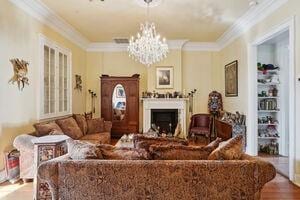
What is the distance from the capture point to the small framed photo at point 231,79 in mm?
7191

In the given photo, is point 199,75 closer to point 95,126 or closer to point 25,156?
point 95,126

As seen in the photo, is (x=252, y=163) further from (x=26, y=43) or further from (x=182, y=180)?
(x=26, y=43)

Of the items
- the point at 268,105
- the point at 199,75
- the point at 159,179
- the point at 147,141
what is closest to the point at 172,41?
the point at 199,75

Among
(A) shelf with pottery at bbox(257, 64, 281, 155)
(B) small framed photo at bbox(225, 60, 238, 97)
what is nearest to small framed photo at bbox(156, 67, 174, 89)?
(B) small framed photo at bbox(225, 60, 238, 97)

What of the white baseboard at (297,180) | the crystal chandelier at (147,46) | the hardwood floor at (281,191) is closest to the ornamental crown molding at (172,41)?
the crystal chandelier at (147,46)

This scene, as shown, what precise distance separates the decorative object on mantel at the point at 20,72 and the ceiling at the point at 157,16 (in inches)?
49.9

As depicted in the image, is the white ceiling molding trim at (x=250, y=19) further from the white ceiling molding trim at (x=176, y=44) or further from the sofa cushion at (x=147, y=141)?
the sofa cushion at (x=147, y=141)

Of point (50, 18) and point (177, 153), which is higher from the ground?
point (50, 18)

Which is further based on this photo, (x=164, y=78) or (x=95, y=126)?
(x=164, y=78)

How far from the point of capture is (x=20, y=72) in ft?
15.5

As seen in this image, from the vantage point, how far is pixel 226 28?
23.2 feet

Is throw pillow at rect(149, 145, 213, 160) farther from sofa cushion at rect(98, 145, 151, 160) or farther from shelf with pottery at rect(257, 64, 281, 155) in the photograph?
shelf with pottery at rect(257, 64, 281, 155)

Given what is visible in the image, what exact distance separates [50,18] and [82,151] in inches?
163

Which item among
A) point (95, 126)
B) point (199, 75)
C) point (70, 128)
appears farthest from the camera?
point (199, 75)
